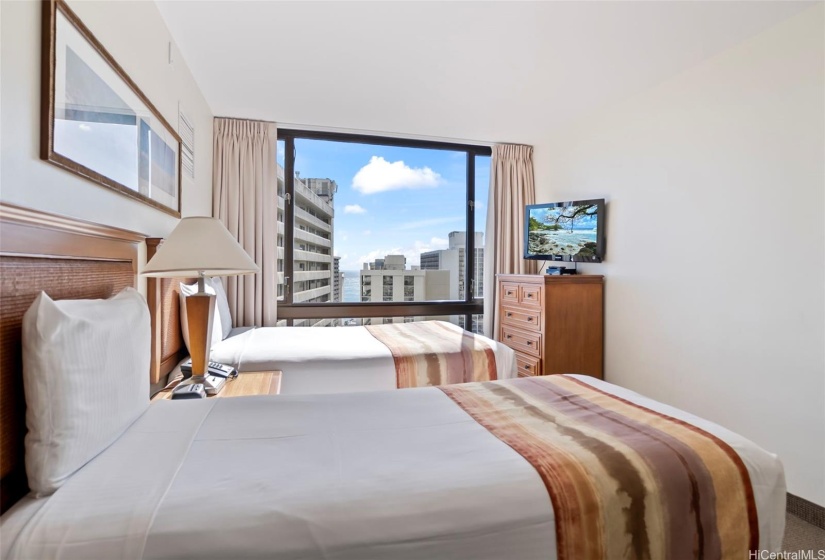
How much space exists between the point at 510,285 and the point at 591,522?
3071mm

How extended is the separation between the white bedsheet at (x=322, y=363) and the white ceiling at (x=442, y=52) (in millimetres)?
1875

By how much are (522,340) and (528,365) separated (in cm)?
24

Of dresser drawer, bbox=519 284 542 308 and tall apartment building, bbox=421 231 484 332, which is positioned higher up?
tall apartment building, bbox=421 231 484 332

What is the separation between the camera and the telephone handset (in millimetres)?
2033

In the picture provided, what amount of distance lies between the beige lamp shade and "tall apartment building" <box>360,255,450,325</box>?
8.21 ft

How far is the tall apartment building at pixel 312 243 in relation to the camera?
4.09 metres

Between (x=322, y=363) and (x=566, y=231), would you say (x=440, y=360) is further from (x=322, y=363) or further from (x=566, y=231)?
(x=566, y=231)

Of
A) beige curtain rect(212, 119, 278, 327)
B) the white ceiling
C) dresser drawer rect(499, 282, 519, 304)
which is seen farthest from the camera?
dresser drawer rect(499, 282, 519, 304)

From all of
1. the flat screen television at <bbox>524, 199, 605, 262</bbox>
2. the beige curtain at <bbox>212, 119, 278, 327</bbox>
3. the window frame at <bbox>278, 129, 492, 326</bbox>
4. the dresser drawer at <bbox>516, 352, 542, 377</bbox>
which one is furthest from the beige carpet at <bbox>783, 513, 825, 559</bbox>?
the beige curtain at <bbox>212, 119, 278, 327</bbox>

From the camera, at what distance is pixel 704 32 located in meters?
2.35

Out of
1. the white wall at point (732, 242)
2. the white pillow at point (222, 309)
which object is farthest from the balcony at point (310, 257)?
the white wall at point (732, 242)

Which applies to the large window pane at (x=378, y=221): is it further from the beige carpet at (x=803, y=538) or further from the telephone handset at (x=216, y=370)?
the beige carpet at (x=803, y=538)

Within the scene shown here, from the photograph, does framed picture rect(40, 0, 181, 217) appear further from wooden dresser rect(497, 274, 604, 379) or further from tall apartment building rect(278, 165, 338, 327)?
wooden dresser rect(497, 274, 604, 379)

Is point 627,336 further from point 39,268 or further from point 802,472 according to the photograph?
point 39,268
